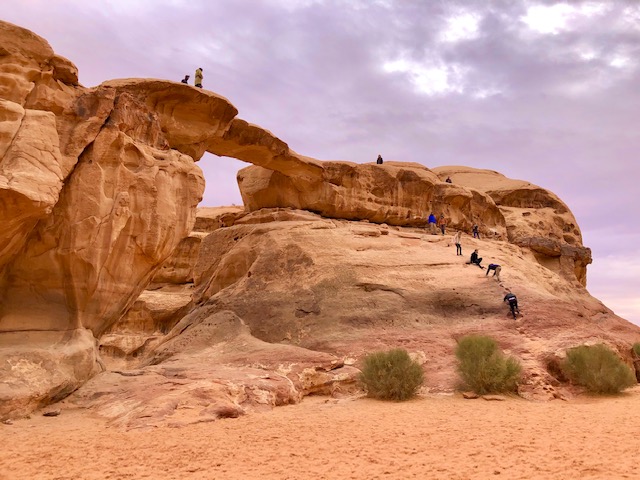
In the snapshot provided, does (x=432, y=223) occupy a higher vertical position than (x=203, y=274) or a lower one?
higher

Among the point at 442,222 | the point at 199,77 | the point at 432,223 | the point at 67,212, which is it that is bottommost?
the point at 67,212

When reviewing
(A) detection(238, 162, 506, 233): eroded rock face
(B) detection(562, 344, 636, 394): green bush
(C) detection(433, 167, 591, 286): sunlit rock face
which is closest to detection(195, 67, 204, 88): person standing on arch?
(A) detection(238, 162, 506, 233): eroded rock face

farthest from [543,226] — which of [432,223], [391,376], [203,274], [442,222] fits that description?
[391,376]

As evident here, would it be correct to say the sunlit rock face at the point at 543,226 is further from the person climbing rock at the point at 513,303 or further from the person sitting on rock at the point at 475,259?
the person climbing rock at the point at 513,303

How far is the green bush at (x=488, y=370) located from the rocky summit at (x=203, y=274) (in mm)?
486

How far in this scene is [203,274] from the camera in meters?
20.1

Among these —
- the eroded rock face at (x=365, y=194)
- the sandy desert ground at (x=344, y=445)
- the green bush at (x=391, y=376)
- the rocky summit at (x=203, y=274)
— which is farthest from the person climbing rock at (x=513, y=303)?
the eroded rock face at (x=365, y=194)

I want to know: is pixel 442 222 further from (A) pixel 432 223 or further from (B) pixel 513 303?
(B) pixel 513 303

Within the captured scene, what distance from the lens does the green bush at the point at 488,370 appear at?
10648mm

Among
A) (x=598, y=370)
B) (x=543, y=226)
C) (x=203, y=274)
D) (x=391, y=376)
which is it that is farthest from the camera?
(x=543, y=226)

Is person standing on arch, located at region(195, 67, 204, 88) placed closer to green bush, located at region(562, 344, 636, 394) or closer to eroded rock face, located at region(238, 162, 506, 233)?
eroded rock face, located at region(238, 162, 506, 233)

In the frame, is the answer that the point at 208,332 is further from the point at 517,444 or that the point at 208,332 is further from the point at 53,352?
the point at 517,444

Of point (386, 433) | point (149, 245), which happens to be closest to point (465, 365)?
point (386, 433)

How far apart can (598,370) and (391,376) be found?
177 inches
